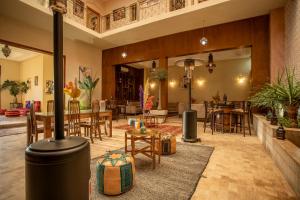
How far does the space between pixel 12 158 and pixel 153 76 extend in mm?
5341

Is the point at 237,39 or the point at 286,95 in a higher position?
the point at 237,39

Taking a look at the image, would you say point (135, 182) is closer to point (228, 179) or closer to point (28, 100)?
point (228, 179)

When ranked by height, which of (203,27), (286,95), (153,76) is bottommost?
(286,95)

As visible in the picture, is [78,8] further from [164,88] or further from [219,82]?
[219,82]

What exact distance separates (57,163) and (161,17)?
5950 millimetres

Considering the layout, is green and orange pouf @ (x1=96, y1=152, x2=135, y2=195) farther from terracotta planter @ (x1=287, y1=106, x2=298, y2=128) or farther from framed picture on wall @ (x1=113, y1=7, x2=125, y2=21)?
framed picture on wall @ (x1=113, y1=7, x2=125, y2=21)

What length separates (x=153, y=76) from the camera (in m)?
7.20

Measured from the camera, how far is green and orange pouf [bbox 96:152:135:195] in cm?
171

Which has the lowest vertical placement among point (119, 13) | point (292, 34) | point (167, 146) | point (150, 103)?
point (167, 146)

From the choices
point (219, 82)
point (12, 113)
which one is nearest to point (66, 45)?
point (12, 113)

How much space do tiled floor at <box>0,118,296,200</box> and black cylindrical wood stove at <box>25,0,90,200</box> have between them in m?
1.33

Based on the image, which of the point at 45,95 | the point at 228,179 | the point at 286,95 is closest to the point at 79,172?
the point at 228,179

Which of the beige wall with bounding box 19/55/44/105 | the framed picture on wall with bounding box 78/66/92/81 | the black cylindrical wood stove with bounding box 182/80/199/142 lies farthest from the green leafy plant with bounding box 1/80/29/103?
the black cylindrical wood stove with bounding box 182/80/199/142

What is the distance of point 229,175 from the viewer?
2.21 m
